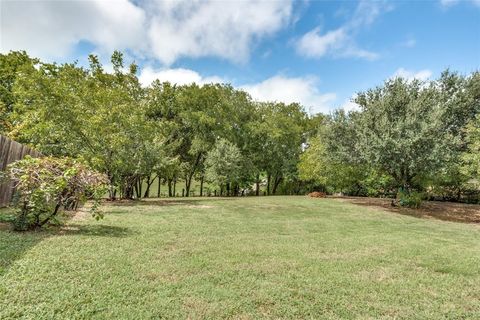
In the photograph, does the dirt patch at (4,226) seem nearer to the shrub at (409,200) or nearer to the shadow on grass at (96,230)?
the shadow on grass at (96,230)

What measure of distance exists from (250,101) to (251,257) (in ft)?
94.5

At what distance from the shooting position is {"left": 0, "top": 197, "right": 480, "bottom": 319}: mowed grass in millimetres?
3398

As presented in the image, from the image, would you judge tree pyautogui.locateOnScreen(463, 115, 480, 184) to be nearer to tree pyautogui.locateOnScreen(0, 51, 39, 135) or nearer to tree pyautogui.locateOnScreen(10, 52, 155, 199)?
tree pyautogui.locateOnScreen(10, 52, 155, 199)

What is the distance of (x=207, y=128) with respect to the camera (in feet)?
95.9

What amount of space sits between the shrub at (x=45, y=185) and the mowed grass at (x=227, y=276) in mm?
602

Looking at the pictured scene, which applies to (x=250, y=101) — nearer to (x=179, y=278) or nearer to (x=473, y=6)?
(x=473, y=6)

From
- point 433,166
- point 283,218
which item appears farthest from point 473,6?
point 283,218

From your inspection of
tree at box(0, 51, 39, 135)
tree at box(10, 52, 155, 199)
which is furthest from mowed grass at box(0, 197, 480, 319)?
tree at box(0, 51, 39, 135)

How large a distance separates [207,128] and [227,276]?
25436mm

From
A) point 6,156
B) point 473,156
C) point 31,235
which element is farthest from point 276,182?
point 31,235

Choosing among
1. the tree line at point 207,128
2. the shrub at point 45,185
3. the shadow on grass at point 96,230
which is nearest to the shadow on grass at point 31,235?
the shadow on grass at point 96,230

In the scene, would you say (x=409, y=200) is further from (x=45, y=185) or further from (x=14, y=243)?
(x=14, y=243)

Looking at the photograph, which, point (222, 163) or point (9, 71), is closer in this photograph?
point (9, 71)

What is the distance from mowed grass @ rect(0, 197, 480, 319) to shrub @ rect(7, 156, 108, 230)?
1.97 ft
